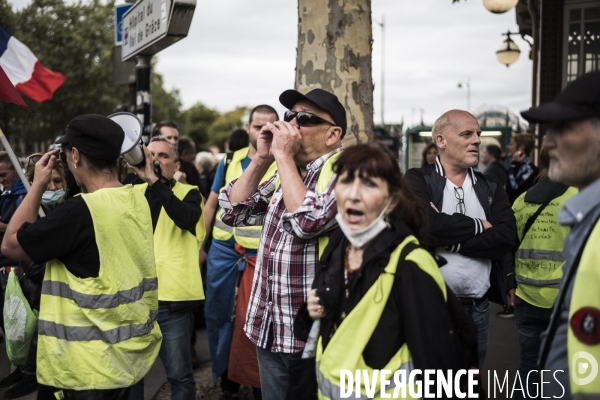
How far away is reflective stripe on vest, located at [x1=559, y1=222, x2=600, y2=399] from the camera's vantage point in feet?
6.31

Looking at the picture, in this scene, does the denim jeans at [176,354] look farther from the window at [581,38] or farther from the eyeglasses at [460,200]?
the window at [581,38]

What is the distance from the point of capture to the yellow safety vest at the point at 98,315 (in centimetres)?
312

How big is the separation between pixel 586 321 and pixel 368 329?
692mm

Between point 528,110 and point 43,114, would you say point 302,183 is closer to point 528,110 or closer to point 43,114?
point 528,110

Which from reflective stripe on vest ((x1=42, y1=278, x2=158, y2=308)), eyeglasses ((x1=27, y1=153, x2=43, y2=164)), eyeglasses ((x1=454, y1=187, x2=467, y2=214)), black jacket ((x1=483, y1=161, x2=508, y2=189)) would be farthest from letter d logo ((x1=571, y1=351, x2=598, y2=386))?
black jacket ((x1=483, y1=161, x2=508, y2=189))

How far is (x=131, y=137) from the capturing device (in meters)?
3.81

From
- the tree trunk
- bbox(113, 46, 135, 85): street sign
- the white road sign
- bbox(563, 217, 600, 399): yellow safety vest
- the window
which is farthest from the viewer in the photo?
the window

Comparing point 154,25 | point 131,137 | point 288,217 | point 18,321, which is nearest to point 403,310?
point 288,217

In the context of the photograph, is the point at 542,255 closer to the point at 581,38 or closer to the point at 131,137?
the point at 131,137

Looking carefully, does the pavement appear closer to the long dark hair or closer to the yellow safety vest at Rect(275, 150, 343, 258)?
the yellow safety vest at Rect(275, 150, 343, 258)

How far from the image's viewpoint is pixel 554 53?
10.4 m

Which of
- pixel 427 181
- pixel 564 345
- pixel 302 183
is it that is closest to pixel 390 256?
pixel 564 345

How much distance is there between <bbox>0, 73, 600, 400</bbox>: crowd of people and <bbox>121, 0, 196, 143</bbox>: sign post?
34.1 inches

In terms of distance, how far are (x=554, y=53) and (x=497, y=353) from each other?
5.78 metres
